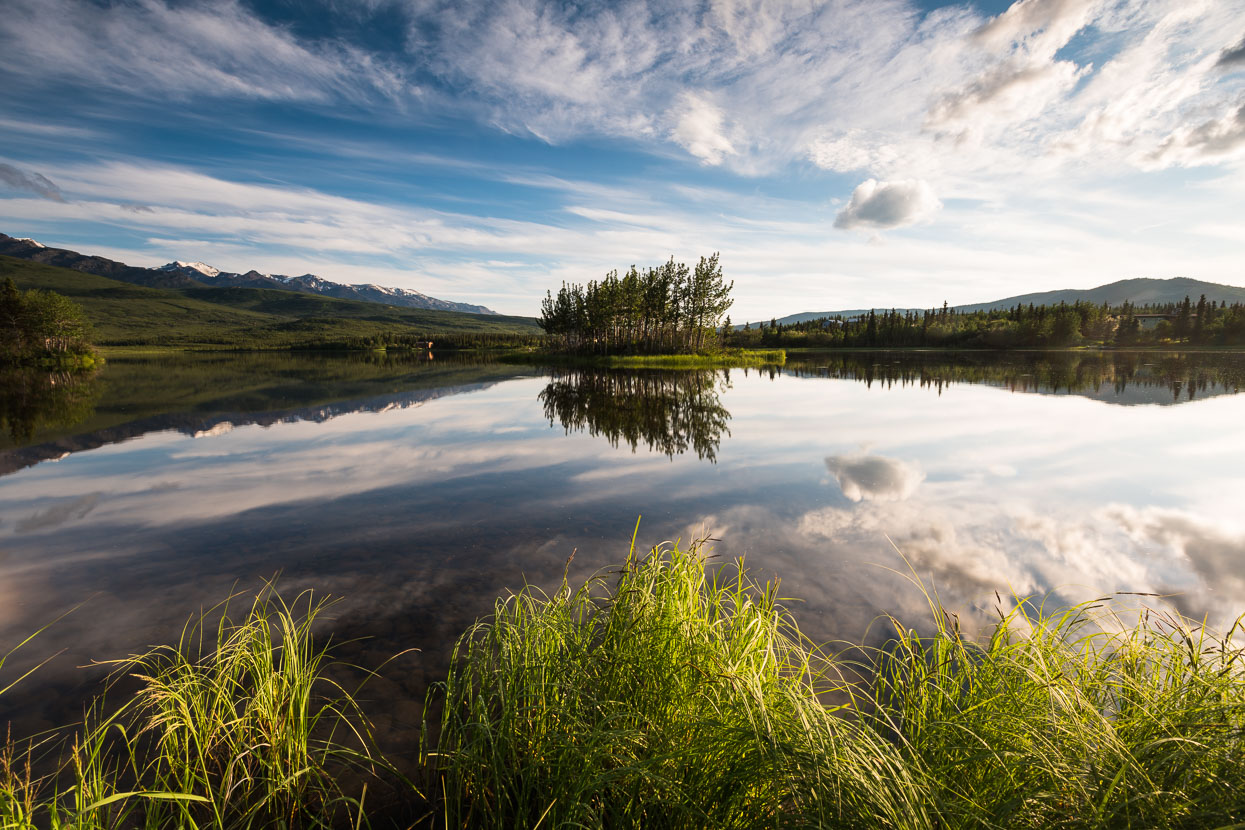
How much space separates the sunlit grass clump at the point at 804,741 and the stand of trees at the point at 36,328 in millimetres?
83600

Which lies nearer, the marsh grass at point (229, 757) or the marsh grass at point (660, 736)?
the marsh grass at point (660, 736)

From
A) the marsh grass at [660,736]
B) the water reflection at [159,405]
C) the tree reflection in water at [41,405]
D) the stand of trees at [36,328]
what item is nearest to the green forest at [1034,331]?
the water reflection at [159,405]

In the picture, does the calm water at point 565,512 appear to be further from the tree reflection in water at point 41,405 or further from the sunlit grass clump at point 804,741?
the sunlit grass clump at point 804,741

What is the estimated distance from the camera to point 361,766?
3.97 m

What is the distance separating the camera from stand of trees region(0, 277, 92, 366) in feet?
180

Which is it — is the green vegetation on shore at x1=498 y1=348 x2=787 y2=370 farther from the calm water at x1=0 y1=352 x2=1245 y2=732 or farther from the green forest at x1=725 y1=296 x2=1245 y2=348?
the calm water at x1=0 y1=352 x2=1245 y2=732

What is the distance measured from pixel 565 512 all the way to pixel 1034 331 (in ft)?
388

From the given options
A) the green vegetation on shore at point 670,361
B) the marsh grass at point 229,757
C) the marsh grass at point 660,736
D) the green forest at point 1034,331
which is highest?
the green forest at point 1034,331

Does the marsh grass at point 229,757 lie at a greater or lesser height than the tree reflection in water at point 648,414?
lesser

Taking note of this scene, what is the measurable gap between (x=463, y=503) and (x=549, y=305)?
74.1 m

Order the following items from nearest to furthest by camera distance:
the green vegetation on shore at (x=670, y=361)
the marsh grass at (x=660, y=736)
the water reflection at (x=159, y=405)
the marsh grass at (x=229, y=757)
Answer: the marsh grass at (x=660, y=736)
the marsh grass at (x=229, y=757)
the water reflection at (x=159, y=405)
the green vegetation on shore at (x=670, y=361)

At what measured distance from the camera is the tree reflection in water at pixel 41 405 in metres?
19.2

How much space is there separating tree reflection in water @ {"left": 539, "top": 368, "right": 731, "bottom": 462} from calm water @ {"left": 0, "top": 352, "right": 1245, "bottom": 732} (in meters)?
0.27

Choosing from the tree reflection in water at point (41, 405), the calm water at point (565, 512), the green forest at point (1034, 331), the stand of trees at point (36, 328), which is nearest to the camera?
the calm water at point (565, 512)
